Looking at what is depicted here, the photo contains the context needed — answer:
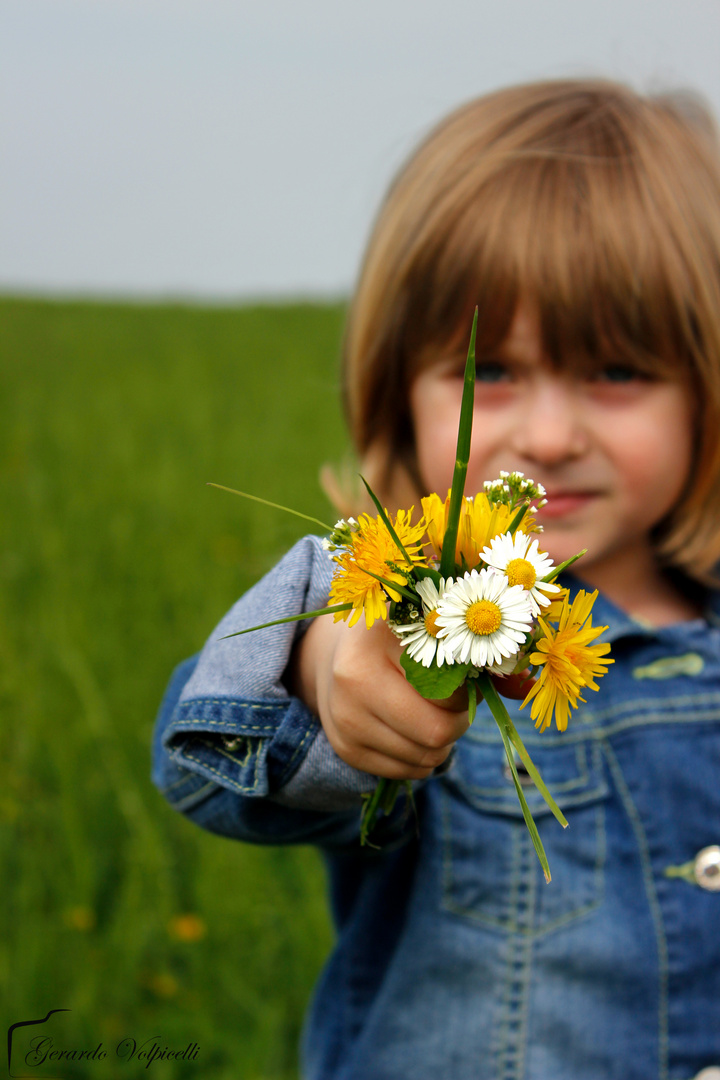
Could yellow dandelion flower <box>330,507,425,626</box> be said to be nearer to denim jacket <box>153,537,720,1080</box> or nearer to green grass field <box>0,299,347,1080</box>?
denim jacket <box>153,537,720,1080</box>

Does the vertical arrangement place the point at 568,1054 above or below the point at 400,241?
below

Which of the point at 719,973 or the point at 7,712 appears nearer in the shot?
the point at 719,973

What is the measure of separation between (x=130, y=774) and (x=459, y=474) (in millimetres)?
1415

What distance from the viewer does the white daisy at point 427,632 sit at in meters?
0.46

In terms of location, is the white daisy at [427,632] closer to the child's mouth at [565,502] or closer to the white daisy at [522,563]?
the white daisy at [522,563]

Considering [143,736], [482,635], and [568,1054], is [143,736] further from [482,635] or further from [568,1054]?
[482,635]

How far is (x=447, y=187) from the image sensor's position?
1.24 metres

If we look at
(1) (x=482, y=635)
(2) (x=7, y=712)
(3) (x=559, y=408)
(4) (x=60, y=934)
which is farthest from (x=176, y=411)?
(1) (x=482, y=635)

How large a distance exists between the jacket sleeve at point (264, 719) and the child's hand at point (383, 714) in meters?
0.14

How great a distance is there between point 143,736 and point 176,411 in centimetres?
304

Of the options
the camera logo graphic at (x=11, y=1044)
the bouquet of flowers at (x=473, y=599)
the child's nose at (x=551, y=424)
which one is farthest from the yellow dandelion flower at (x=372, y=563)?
the camera logo graphic at (x=11, y=1044)

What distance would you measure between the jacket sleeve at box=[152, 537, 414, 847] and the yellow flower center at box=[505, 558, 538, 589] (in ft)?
1.13

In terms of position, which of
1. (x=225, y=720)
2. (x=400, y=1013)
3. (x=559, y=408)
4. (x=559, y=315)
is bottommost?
(x=400, y=1013)

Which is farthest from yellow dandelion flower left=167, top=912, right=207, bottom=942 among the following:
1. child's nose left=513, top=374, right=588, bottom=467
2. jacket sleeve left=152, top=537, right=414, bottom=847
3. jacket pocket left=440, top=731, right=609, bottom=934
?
child's nose left=513, top=374, right=588, bottom=467
